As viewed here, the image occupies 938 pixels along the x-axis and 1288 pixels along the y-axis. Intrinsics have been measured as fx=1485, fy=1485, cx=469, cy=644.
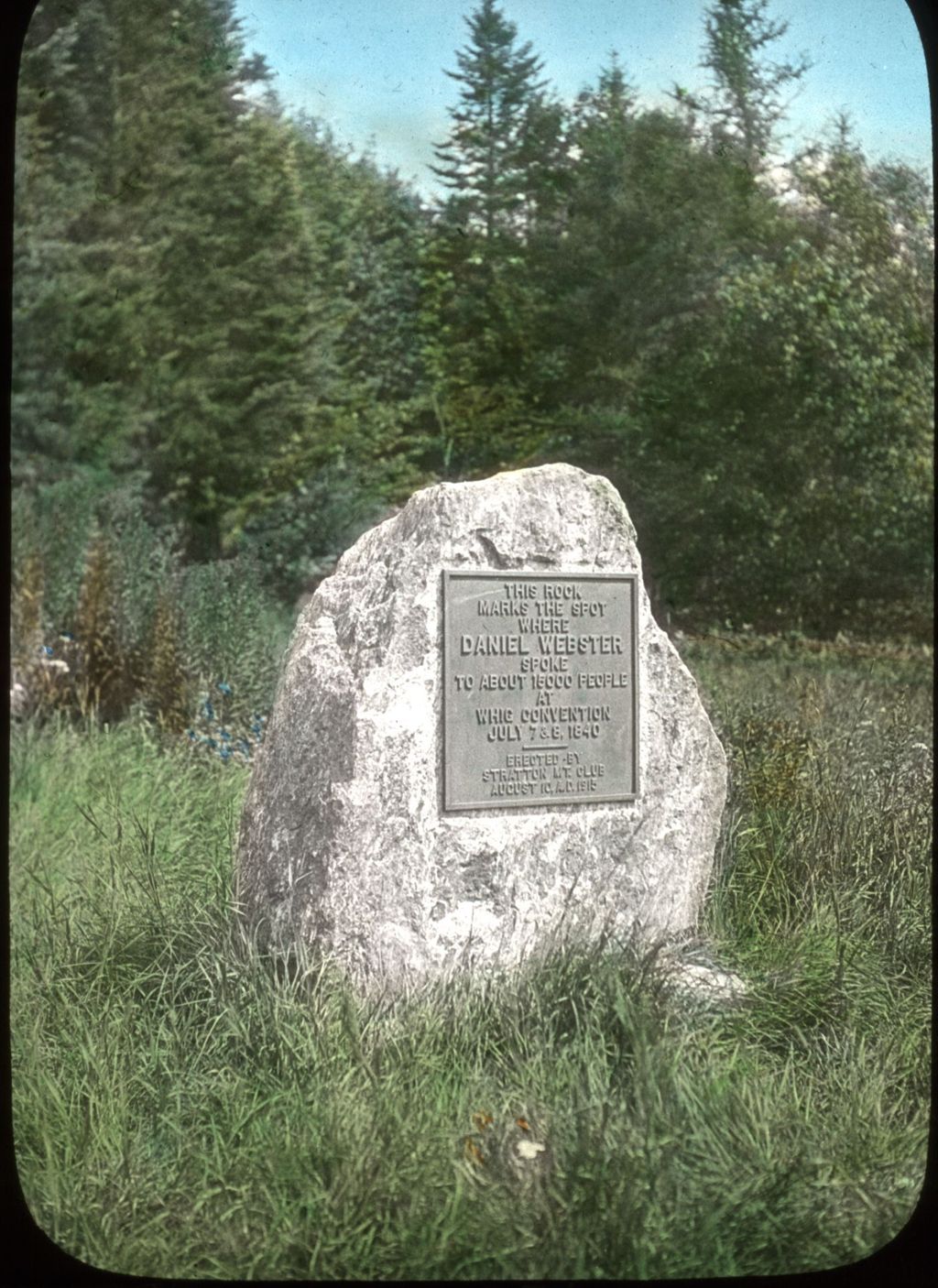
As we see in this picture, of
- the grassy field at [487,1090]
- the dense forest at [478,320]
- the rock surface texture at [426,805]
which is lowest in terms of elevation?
the grassy field at [487,1090]

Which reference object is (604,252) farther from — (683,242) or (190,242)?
(190,242)

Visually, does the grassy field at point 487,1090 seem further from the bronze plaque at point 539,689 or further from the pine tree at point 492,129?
the pine tree at point 492,129

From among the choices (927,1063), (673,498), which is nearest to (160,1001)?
(927,1063)

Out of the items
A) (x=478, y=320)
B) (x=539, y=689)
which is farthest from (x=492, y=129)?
(x=539, y=689)

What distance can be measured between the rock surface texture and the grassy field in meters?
0.19

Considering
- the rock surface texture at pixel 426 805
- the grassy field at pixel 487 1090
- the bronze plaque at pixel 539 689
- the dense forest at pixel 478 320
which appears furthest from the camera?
the dense forest at pixel 478 320

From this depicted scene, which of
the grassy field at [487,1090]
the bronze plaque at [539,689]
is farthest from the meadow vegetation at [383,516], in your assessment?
the bronze plaque at [539,689]

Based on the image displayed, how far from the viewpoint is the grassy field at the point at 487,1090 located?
3713 mm

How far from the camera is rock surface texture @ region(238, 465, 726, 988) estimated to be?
4547 millimetres

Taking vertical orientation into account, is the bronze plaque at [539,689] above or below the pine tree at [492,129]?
below

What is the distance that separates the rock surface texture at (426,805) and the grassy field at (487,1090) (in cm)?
19

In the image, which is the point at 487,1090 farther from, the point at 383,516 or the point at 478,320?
the point at 478,320

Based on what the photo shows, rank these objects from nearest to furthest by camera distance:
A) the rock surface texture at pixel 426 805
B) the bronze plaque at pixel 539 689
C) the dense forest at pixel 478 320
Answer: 1. the rock surface texture at pixel 426 805
2. the bronze plaque at pixel 539 689
3. the dense forest at pixel 478 320

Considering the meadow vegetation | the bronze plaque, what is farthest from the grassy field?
the bronze plaque
